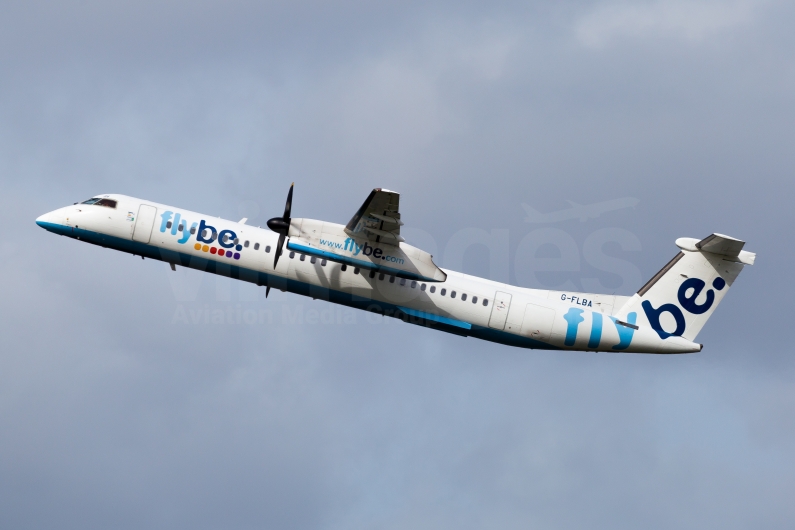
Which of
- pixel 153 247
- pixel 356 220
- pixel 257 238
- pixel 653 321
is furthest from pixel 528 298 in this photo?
pixel 153 247

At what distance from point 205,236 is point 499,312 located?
10527 mm

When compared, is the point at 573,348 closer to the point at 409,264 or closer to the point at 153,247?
the point at 409,264

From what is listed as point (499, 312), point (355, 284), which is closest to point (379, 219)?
→ point (355, 284)

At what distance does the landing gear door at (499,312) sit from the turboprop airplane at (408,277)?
4 cm

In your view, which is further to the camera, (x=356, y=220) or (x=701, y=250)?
(x=701, y=250)

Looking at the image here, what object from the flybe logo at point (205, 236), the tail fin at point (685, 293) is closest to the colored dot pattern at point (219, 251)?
the flybe logo at point (205, 236)

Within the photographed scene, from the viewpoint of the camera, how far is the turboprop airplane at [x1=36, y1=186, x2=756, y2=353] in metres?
32.8

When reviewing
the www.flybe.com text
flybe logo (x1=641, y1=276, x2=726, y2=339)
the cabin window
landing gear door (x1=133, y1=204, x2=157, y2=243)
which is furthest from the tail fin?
the cabin window

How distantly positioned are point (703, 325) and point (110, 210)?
2139 centimetres

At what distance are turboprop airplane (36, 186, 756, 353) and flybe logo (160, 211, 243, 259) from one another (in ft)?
0.11

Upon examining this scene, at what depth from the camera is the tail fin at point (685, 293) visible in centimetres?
3491

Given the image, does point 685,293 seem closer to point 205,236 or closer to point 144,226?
point 205,236

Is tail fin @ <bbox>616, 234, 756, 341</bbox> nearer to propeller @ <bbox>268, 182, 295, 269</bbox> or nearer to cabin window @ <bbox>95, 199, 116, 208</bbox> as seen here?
propeller @ <bbox>268, 182, 295, 269</bbox>

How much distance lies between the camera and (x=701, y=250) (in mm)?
34844
